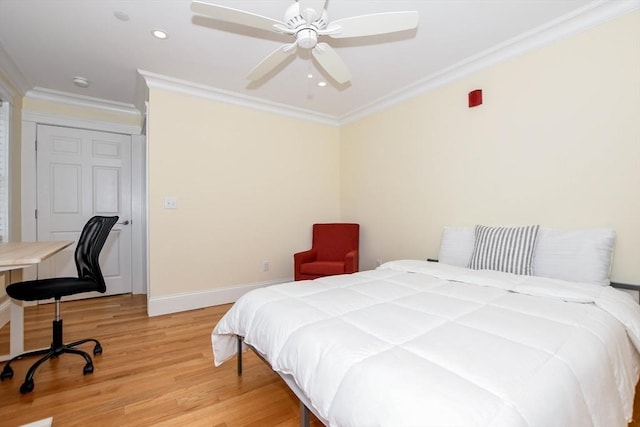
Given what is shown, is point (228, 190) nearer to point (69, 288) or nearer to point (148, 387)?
point (69, 288)

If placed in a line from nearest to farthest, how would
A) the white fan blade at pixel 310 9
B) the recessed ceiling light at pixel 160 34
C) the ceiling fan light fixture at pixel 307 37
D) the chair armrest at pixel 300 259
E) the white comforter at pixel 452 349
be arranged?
1. the white comforter at pixel 452 349
2. the white fan blade at pixel 310 9
3. the ceiling fan light fixture at pixel 307 37
4. the recessed ceiling light at pixel 160 34
5. the chair armrest at pixel 300 259

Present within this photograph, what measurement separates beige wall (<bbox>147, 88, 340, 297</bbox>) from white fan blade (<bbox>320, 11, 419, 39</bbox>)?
6.96 ft

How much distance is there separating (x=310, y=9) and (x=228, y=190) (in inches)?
92.9

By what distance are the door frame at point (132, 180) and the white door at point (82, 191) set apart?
0.18ft

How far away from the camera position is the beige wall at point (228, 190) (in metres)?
3.10

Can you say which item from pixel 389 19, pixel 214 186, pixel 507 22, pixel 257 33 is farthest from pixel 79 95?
pixel 507 22

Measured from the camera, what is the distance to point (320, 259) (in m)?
3.80

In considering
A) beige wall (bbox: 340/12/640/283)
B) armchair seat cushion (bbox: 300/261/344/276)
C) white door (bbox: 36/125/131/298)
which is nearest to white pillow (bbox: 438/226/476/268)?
beige wall (bbox: 340/12/640/283)

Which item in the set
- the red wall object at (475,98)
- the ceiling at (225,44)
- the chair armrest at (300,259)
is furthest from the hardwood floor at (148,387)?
the ceiling at (225,44)

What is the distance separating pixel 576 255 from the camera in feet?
6.34

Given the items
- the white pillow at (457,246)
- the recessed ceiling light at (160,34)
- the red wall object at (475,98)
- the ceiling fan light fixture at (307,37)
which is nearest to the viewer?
the ceiling fan light fixture at (307,37)

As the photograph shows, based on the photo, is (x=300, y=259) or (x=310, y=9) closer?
(x=310, y=9)

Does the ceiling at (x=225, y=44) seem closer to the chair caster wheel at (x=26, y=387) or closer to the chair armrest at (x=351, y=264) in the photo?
the chair armrest at (x=351, y=264)

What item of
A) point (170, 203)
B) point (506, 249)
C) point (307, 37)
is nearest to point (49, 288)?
point (170, 203)
